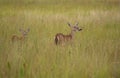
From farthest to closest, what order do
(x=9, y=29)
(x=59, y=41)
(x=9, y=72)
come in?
1. (x=9, y=29)
2. (x=59, y=41)
3. (x=9, y=72)

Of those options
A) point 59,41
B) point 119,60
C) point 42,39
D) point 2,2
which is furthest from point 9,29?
point 119,60

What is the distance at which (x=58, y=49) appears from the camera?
3.41 metres

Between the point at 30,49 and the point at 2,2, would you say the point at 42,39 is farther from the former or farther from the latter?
the point at 2,2

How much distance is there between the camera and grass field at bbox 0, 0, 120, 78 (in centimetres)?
283

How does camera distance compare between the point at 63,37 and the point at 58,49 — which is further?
the point at 63,37

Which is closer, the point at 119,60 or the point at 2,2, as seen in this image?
the point at 119,60

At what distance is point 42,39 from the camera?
13.0 ft

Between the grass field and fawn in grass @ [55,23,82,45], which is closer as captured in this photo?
the grass field

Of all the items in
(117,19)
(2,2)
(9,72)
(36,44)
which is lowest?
(9,72)

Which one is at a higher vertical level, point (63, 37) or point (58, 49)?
point (63, 37)

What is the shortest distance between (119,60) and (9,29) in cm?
199

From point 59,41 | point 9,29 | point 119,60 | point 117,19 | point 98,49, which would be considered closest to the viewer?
point 119,60

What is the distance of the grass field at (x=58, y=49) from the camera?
2834 mm

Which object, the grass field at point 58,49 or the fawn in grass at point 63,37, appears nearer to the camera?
the grass field at point 58,49
